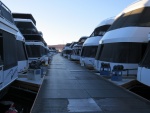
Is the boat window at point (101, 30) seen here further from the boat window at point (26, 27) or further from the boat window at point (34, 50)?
the boat window at point (26, 27)

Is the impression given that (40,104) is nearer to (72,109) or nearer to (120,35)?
(72,109)

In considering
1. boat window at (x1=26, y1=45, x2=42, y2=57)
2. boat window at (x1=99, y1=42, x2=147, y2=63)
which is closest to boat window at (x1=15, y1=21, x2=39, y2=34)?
boat window at (x1=26, y1=45, x2=42, y2=57)

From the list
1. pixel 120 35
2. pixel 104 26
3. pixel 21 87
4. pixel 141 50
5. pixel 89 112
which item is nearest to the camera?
pixel 89 112

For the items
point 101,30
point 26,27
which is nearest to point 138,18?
point 101,30

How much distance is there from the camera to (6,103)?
10.5m

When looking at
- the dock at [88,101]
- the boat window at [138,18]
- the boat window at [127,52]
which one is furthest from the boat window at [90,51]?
the dock at [88,101]

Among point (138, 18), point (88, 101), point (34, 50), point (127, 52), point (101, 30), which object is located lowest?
point (88, 101)

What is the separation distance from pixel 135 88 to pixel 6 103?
8090 millimetres

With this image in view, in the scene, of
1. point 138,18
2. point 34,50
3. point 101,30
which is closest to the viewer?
point 138,18

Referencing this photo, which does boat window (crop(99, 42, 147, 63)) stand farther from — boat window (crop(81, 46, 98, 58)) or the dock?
boat window (crop(81, 46, 98, 58))

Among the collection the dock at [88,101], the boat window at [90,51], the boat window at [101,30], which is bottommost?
the dock at [88,101]

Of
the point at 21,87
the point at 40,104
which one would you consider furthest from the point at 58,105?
the point at 21,87

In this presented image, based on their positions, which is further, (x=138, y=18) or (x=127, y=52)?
(x=138, y=18)

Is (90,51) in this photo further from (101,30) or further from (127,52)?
→ (127,52)
